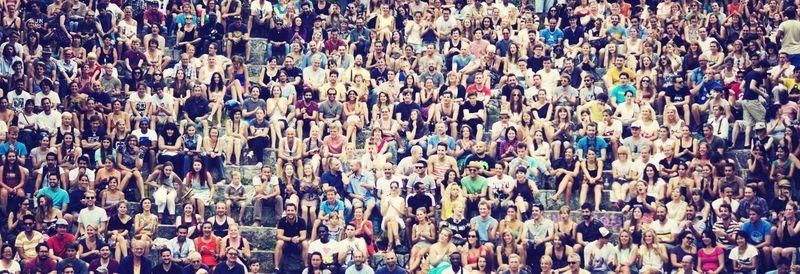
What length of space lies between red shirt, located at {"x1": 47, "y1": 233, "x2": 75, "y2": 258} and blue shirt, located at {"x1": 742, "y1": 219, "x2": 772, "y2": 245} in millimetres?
10359

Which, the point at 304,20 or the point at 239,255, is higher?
the point at 304,20

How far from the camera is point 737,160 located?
31000mm

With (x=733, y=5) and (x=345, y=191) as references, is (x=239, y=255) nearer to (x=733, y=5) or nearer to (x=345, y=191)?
(x=345, y=191)

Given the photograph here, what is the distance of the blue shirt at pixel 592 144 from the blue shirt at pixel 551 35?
436cm

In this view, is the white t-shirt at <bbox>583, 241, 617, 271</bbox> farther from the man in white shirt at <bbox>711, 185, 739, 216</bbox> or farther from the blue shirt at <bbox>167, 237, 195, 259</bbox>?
the blue shirt at <bbox>167, 237, 195, 259</bbox>

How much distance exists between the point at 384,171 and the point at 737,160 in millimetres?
5877

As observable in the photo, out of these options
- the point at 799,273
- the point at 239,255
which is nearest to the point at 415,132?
the point at 239,255

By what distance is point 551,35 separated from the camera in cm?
3506

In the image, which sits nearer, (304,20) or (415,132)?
(415,132)

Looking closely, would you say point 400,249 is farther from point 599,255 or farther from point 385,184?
point 599,255

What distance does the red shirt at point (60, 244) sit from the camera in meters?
28.9

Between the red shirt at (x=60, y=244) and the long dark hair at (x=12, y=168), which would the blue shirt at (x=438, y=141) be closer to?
the red shirt at (x=60, y=244)

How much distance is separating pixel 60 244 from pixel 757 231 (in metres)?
10.7

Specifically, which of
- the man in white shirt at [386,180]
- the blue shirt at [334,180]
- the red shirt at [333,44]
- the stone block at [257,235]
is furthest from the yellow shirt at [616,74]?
the stone block at [257,235]
